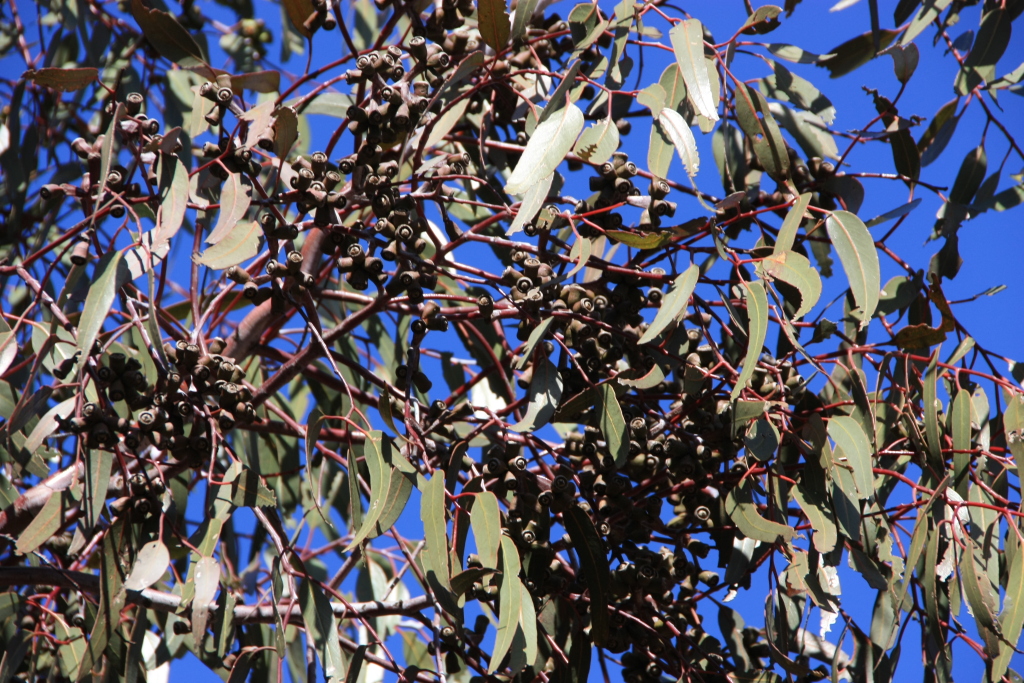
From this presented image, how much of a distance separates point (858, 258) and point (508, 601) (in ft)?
2.36

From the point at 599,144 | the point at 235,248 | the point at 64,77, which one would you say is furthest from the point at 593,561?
the point at 64,77

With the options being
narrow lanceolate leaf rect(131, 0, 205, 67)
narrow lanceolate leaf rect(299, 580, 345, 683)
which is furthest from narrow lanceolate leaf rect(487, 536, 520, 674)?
narrow lanceolate leaf rect(131, 0, 205, 67)

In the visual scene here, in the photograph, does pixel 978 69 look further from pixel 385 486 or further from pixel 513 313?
pixel 385 486

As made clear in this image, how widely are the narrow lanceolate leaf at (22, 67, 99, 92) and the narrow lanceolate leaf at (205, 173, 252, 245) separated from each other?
0.34 metres

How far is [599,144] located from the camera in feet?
4.85

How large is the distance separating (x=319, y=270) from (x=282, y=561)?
0.57 m

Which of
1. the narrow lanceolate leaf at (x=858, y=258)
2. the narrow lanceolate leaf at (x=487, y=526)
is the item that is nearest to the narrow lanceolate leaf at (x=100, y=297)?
the narrow lanceolate leaf at (x=487, y=526)

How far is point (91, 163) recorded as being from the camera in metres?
1.52

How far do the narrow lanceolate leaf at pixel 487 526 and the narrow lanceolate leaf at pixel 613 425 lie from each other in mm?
195

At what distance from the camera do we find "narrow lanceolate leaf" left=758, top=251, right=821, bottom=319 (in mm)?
1390

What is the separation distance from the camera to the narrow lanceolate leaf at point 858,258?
4.64 feet

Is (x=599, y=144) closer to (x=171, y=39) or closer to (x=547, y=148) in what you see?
(x=547, y=148)

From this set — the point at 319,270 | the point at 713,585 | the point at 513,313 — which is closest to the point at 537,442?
the point at 513,313

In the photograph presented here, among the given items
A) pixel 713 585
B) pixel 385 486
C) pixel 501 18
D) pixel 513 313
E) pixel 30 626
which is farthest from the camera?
pixel 30 626
